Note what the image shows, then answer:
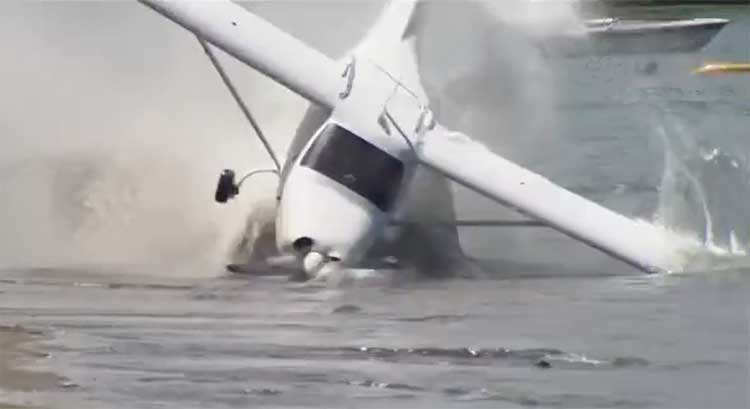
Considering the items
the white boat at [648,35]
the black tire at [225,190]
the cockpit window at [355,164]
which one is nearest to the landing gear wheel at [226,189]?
the black tire at [225,190]

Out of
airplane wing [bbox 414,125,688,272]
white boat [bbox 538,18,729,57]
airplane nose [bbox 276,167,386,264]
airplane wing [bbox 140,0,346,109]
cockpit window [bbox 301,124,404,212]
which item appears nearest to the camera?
airplane nose [bbox 276,167,386,264]

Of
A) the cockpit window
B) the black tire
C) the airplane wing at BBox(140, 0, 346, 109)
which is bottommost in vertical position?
the black tire

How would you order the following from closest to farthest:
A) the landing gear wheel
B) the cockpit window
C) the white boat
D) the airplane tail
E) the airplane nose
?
1. the airplane nose
2. the cockpit window
3. the landing gear wheel
4. the airplane tail
5. the white boat

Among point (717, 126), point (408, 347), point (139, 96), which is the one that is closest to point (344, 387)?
point (408, 347)

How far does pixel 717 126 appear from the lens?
2500 centimetres

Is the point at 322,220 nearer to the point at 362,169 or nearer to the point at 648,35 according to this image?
the point at 362,169

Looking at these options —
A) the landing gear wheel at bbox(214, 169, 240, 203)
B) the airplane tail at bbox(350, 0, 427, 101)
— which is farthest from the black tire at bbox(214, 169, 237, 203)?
the airplane tail at bbox(350, 0, 427, 101)

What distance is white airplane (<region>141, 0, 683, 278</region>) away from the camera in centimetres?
1284

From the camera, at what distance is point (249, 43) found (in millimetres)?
13969

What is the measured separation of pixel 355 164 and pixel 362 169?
61mm

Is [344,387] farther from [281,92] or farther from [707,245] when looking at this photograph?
[281,92]

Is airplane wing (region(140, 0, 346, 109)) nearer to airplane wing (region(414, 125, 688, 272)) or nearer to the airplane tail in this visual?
the airplane tail

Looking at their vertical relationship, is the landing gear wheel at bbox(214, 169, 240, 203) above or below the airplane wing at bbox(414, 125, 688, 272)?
below

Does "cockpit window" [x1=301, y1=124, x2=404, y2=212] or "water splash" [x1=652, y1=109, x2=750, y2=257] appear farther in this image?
"water splash" [x1=652, y1=109, x2=750, y2=257]
